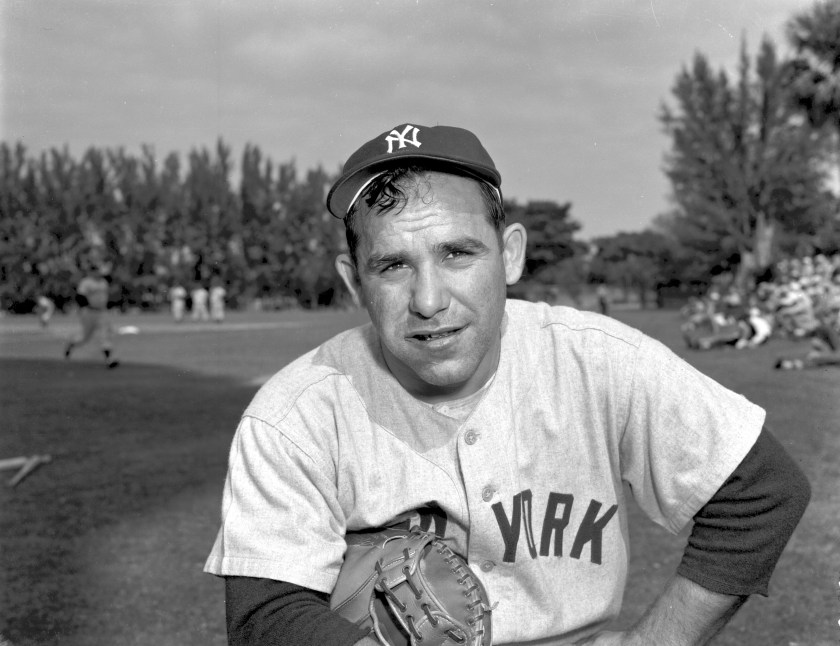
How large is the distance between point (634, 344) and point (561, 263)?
68855mm

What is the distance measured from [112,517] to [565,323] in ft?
14.1

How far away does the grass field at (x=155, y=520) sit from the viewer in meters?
3.80

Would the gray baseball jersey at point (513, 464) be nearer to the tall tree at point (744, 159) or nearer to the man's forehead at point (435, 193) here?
the man's forehead at point (435, 193)

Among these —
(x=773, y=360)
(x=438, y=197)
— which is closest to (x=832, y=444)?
(x=438, y=197)

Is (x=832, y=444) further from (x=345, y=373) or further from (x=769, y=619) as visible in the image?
(x=345, y=373)

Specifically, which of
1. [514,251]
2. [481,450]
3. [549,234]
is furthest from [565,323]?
[549,234]

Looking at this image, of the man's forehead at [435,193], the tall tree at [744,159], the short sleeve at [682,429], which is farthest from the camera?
the tall tree at [744,159]

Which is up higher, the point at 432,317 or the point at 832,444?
the point at 432,317

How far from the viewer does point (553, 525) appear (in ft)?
6.72

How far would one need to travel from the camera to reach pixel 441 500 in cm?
200

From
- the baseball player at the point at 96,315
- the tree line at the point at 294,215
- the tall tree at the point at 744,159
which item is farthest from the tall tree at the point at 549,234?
the baseball player at the point at 96,315

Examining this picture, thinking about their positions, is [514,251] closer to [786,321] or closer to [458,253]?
[458,253]

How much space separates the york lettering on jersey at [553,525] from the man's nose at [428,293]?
0.49 meters

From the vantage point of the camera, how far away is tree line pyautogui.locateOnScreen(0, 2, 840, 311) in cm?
3706
